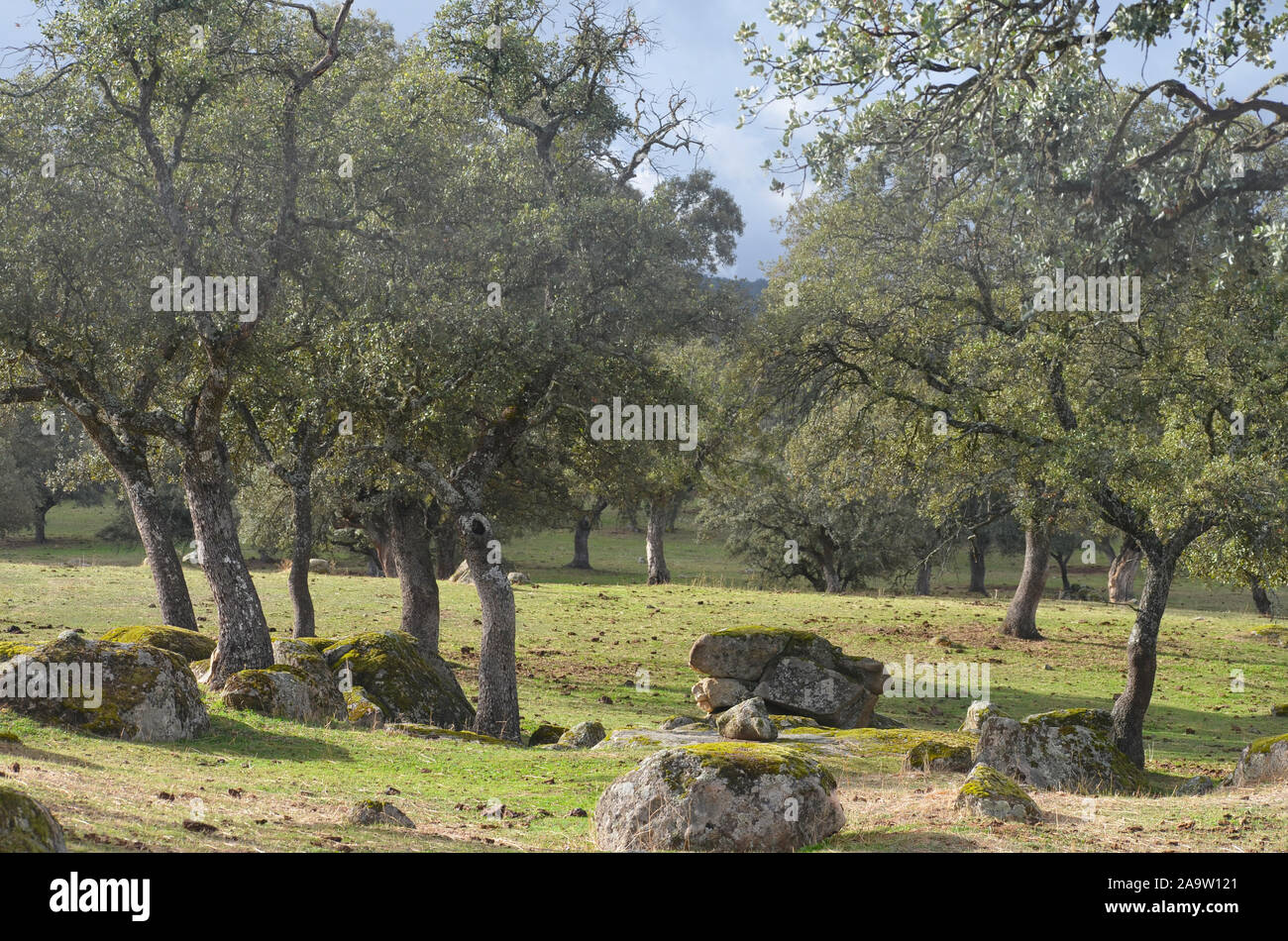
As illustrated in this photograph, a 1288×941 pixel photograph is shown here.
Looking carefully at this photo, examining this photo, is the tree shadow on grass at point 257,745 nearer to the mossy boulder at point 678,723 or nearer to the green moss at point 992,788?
the mossy boulder at point 678,723

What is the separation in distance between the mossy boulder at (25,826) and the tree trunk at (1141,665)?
19.4 m

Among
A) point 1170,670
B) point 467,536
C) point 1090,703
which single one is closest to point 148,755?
point 467,536

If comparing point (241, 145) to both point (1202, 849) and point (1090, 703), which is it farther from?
point (1090, 703)

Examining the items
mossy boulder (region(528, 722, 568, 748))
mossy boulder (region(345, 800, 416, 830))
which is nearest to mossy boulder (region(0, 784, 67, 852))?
mossy boulder (region(345, 800, 416, 830))

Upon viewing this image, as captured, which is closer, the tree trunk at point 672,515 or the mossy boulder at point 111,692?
the mossy boulder at point 111,692

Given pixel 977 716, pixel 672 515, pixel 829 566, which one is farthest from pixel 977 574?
pixel 977 716

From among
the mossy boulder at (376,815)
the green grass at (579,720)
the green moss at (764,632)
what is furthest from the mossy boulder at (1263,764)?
the mossy boulder at (376,815)

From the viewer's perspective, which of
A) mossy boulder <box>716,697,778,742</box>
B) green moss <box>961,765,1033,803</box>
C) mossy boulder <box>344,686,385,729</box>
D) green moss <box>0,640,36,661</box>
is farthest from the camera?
mossy boulder <box>716,697,778,742</box>

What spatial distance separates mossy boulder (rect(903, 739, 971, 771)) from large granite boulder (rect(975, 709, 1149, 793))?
280 mm

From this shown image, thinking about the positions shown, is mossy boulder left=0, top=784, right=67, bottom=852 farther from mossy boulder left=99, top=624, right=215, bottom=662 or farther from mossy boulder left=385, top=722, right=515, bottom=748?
mossy boulder left=99, top=624, right=215, bottom=662

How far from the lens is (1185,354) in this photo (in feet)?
69.7

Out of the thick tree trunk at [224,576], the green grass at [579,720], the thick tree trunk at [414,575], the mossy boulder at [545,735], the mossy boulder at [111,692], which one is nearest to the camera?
the green grass at [579,720]

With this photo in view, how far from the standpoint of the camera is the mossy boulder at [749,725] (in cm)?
2011

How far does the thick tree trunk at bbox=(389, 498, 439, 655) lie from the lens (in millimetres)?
29484
